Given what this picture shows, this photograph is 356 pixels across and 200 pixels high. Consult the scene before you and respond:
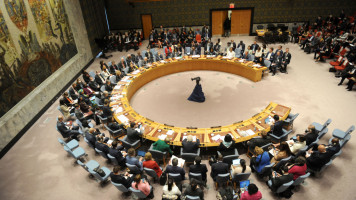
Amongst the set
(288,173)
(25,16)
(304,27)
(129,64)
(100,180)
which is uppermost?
(25,16)

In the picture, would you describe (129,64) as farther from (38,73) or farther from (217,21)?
(217,21)

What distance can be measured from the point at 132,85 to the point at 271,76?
7380mm

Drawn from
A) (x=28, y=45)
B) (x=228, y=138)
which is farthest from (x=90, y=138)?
(x=28, y=45)

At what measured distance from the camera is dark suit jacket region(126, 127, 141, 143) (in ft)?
23.8

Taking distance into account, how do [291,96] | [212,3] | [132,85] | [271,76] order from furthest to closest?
[212,3], [271,76], [132,85], [291,96]

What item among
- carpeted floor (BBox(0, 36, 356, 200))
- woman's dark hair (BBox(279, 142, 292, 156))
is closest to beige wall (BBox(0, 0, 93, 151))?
carpeted floor (BBox(0, 36, 356, 200))

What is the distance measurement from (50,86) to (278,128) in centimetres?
1036

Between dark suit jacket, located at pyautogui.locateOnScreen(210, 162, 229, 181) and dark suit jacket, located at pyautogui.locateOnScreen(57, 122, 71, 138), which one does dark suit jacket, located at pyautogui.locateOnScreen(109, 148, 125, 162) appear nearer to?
dark suit jacket, located at pyautogui.locateOnScreen(57, 122, 71, 138)

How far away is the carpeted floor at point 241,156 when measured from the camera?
6406mm

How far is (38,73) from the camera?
1052 cm

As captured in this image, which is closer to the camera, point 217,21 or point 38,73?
point 38,73

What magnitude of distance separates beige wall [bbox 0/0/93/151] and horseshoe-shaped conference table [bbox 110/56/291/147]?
3432mm

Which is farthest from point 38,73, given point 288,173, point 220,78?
point 288,173

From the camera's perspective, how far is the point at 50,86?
11227 millimetres
